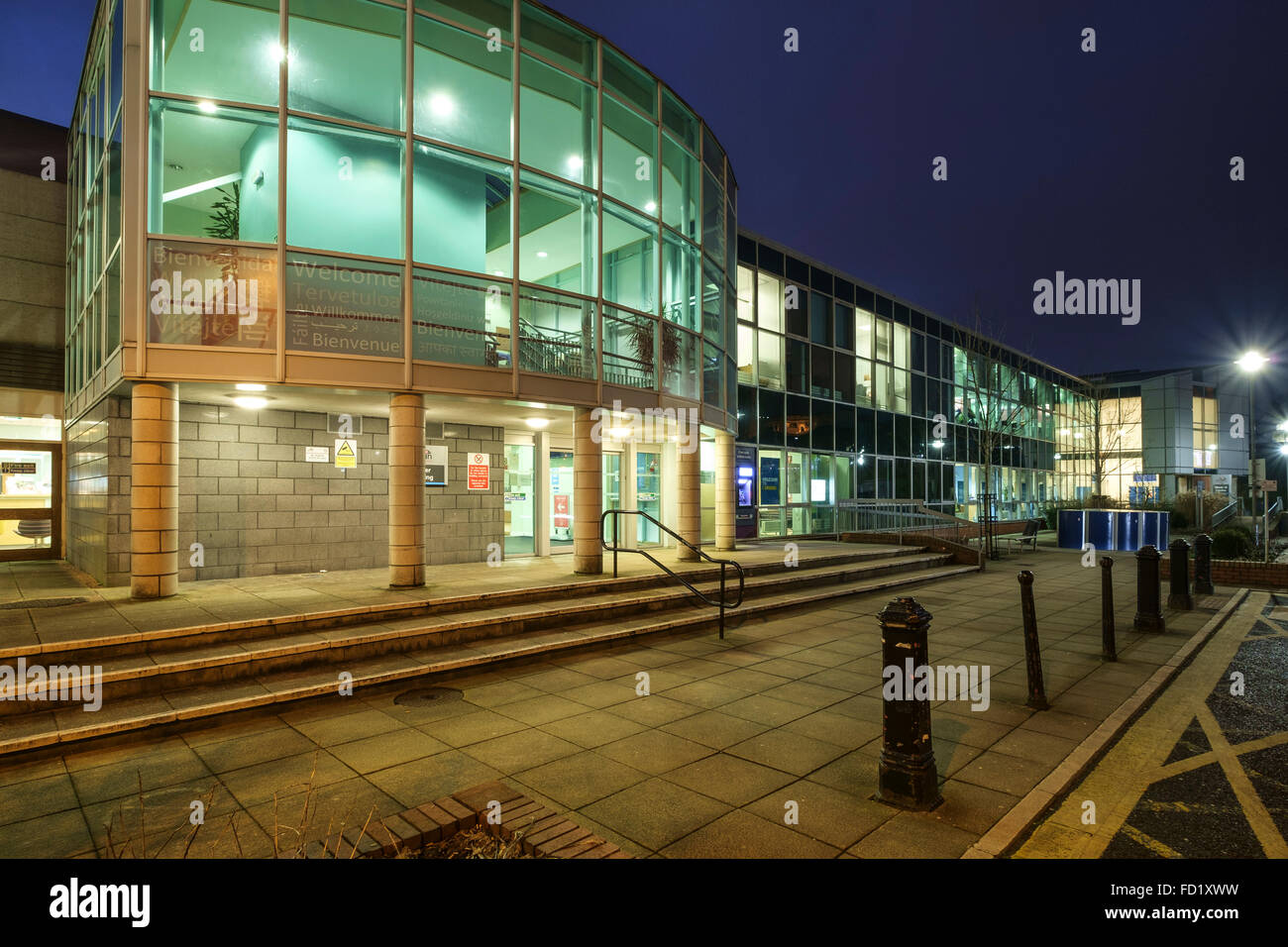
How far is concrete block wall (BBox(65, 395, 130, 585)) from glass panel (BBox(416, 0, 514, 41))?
7.75 metres

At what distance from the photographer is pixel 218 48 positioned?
9.95 meters

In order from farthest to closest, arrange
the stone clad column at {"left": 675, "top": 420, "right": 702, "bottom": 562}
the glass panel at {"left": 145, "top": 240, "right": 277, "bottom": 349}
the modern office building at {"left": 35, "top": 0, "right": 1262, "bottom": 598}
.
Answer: the stone clad column at {"left": 675, "top": 420, "right": 702, "bottom": 562}
the modern office building at {"left": 35, "top": 0, "right": 1262, "bottom": 598}
the glass panel at {"left": 145, "top": 240, "right": 277, "bottom": 349}

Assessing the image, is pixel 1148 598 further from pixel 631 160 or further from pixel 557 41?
pixel 557 41

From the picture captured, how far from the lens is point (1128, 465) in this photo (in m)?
49.6

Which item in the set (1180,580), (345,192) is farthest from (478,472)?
(1180,580)

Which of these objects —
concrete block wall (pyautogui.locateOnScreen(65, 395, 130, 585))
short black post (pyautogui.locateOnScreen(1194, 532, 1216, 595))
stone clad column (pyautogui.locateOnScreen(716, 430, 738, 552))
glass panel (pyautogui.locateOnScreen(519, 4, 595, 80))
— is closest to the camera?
concrete block wall (pyautogui.locateOnScreen(65, 395, 130, 585))

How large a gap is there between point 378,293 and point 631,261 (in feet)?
21.4

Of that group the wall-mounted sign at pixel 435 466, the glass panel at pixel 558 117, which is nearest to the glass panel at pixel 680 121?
the glass panel at pixel 558 117

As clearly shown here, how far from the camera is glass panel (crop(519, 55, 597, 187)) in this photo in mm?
11742

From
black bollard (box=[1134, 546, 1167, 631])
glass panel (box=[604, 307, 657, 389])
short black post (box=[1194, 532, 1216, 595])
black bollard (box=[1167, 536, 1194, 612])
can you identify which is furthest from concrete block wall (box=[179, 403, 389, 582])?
short black post (box=[1194, 532, 1216, 595])

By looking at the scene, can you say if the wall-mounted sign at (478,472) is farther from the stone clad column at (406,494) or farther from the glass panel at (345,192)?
the glass panel at (345,192)

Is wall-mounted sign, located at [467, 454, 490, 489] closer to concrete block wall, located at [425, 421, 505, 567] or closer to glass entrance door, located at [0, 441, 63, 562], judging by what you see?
concrete block wall, located at [425, 421, 505, 567]
